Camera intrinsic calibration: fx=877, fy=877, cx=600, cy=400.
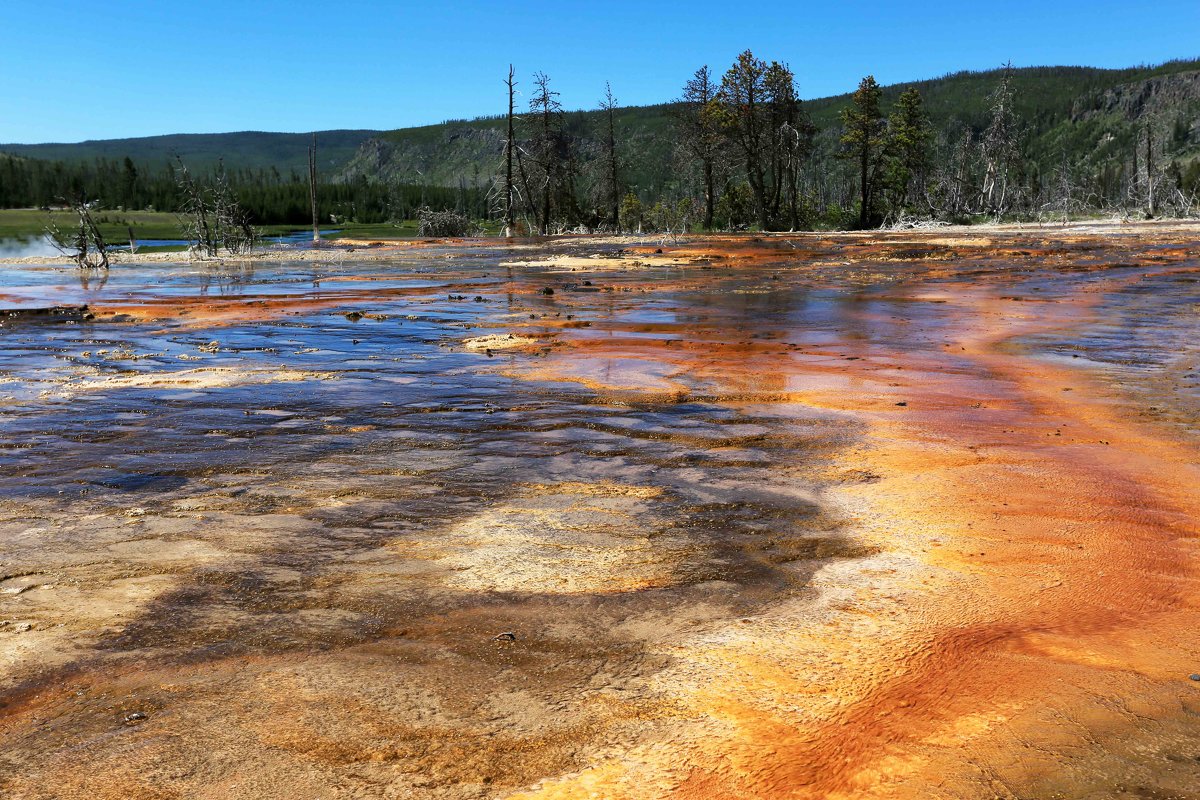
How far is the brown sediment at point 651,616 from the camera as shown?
2.51 meters

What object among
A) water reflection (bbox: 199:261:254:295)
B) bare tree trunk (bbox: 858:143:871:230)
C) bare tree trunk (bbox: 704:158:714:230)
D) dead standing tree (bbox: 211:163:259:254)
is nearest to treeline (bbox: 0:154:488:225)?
bare tree trunk (bbox: 704:158:714:230)

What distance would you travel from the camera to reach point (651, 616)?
3447 mm

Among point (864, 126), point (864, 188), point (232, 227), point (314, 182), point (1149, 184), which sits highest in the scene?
point (864, 126)

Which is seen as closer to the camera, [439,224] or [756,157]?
[756,157]

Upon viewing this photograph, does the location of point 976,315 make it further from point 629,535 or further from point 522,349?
point 629,535

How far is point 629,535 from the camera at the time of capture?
14.3 ft

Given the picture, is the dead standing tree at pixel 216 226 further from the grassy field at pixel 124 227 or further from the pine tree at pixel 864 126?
the pine tree at pixel 864 126

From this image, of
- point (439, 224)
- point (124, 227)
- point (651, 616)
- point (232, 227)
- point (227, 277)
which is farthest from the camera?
point (124, 227)

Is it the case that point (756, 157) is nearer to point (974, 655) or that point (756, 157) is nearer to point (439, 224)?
point (439, 224)

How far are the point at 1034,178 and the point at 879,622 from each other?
105831mm

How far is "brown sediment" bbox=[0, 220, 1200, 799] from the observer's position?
2.51 meters

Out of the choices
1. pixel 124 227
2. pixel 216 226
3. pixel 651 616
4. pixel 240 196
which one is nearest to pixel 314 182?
pixel 216 226

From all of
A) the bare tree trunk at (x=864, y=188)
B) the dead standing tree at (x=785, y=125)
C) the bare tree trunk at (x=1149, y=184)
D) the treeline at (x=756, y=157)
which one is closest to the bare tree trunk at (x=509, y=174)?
the treeline at (x=756, y=157)

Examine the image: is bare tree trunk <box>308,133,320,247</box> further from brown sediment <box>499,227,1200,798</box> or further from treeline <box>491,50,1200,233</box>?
brown sediment <box>499,227,1200,798</box>
